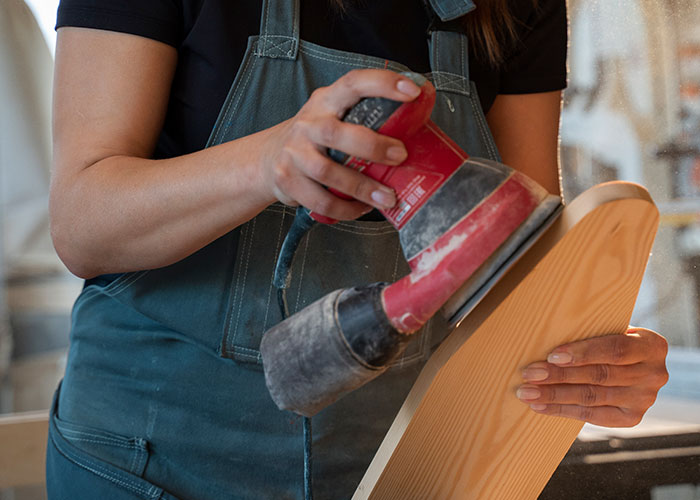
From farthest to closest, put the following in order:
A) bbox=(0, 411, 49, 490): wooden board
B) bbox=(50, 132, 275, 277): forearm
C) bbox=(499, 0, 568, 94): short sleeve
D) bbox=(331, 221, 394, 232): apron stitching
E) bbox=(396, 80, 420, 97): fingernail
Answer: bbox=(0, 411, 49, 490): wooden board
bbox=(499, 0, 568, 94): short sleeve
bbox=(331, 221, 394, 232): apron stitching
bbox=(50, 132, 275, 277): forearm
bbox=(396, 80, 420, 97): fingernail

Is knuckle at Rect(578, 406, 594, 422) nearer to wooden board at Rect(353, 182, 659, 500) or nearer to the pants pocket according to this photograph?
wooden board at Rect(353, 182, 659, 500)

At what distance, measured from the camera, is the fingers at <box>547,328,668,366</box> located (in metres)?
0.64

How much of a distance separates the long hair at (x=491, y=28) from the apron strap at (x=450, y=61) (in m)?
0.03

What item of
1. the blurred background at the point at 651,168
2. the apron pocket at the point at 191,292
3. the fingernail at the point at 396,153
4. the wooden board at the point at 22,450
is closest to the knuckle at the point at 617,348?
the fingernail at the point at 396,153

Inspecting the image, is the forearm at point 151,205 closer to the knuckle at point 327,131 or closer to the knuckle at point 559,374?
the knuckle at point 327,131

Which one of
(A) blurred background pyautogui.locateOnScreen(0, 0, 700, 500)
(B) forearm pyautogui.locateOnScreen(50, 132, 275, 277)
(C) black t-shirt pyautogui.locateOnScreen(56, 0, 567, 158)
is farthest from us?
(A) blurred background pyautogui.locateOnScreen(0, 0, 700, 500)

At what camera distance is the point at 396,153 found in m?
0.50

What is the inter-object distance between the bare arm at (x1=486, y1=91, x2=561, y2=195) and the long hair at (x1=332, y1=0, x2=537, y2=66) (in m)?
0.09

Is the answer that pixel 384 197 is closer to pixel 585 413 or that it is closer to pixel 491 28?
pixel 585 413

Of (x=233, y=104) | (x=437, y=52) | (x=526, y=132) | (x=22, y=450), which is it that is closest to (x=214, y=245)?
(x=233, y=104)

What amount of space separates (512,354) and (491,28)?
0.48m

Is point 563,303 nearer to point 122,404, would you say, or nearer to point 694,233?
point 122,404

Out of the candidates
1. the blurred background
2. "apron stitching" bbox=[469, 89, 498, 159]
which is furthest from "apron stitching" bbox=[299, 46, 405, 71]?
the blurred background

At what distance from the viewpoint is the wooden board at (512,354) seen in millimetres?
535
